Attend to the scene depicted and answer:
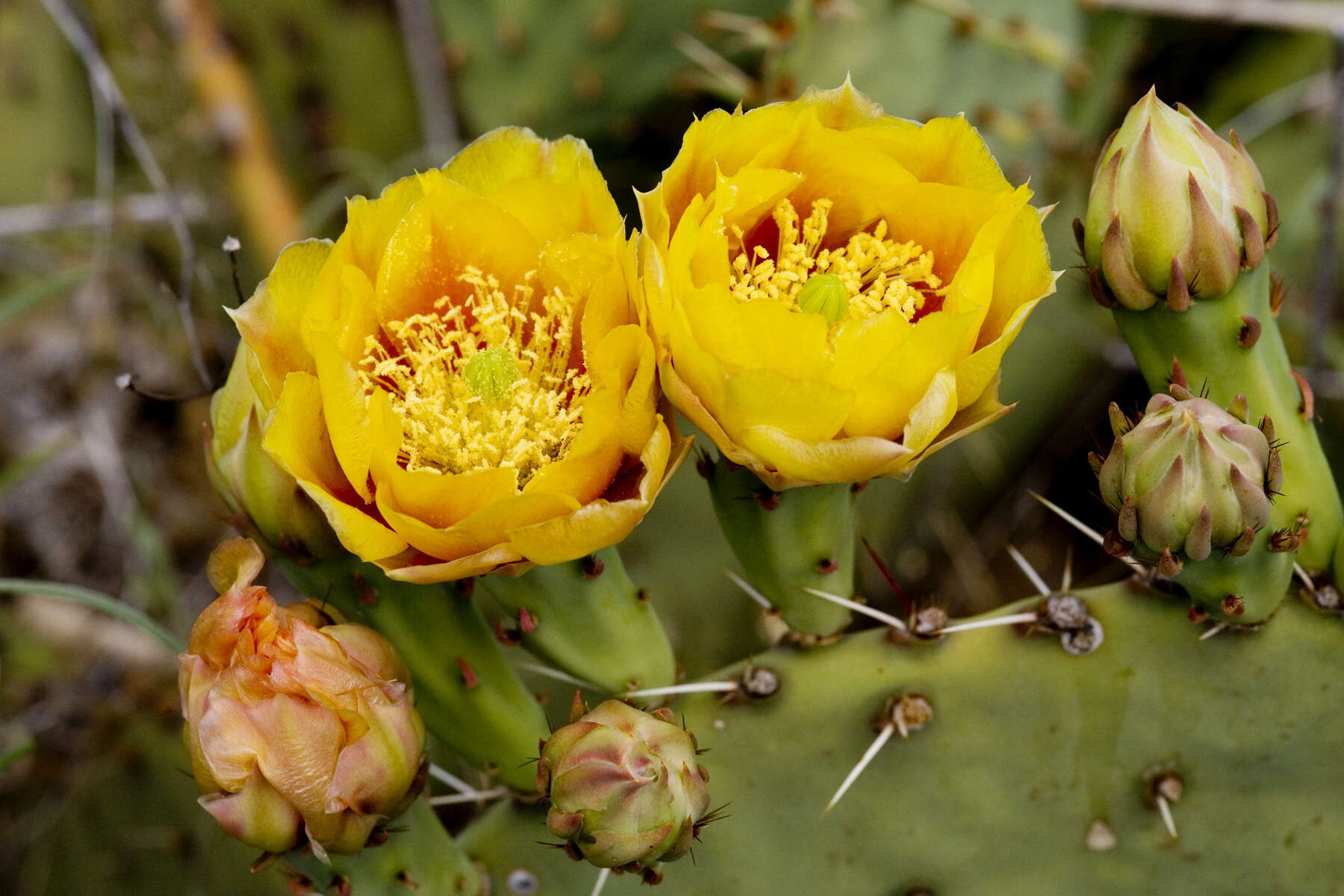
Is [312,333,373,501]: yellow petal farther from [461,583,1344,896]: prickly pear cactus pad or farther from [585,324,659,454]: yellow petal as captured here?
[461,583,1344,896]: prickly pear cactus pad

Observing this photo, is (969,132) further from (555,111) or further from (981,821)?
(555,111)

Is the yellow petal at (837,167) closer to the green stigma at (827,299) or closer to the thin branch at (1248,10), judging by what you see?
the green stigma at (827,299)

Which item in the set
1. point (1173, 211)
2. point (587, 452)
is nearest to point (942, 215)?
point (1173, 211)

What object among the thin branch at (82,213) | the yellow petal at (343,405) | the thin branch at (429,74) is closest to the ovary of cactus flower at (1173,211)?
the yellow petal at (343,405)

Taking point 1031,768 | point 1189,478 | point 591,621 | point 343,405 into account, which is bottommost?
point 1031,768

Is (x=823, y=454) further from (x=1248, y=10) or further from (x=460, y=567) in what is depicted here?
(x=1248, y=10)
